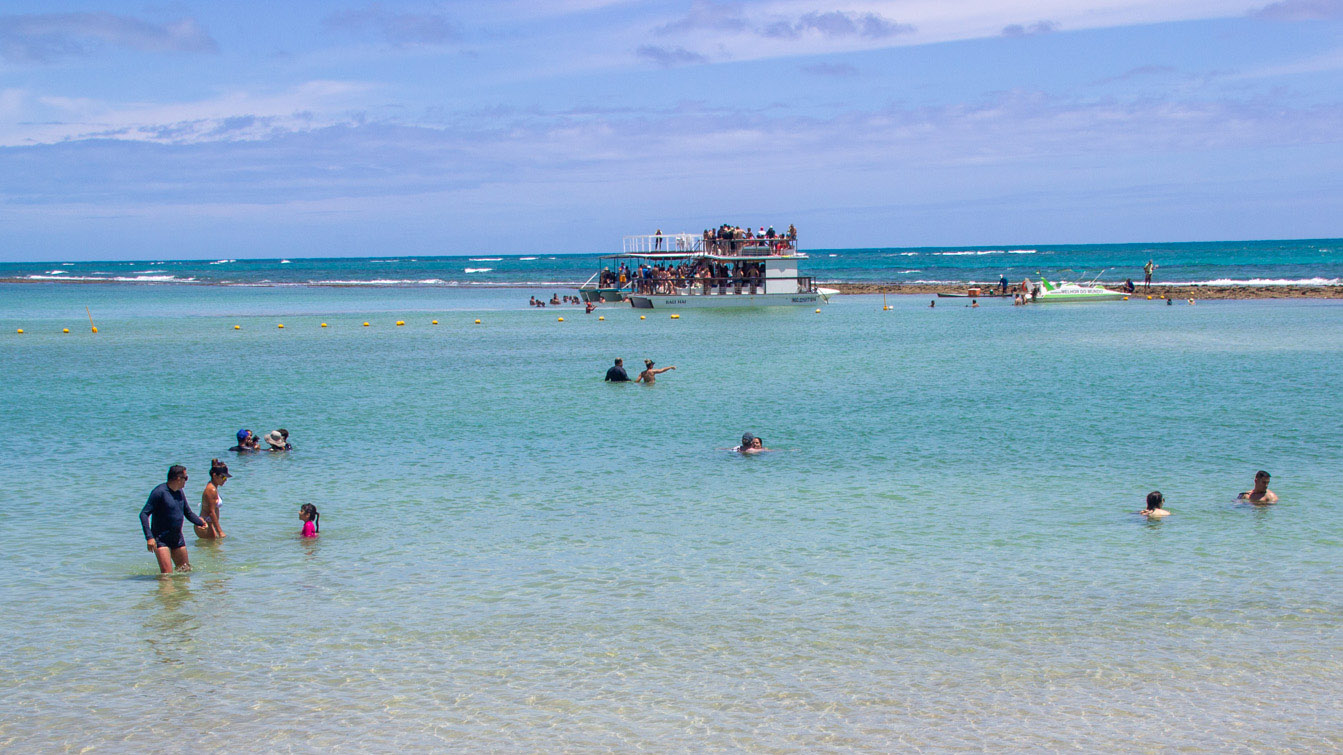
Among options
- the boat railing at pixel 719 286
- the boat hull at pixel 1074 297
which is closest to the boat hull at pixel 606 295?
the boat railing at pixel 719 286

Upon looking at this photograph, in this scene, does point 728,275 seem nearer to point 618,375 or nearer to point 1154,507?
point 618,375

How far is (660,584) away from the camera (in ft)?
40.4

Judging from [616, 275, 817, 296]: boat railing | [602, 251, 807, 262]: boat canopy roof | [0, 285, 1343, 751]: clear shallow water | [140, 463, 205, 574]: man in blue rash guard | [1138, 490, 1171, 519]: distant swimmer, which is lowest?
[0, 285, 1343, 751]: clear shallow water

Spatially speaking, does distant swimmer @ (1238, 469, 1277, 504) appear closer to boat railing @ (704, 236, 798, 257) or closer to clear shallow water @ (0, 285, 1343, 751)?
clear shallow water @ (0, 285, 1343, 751)

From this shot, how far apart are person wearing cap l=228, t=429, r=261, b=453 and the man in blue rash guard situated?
7.43 m

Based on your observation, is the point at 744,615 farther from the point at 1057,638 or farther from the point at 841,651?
the point at 1057,638

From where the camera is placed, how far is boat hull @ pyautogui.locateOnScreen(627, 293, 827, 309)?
61531 mm

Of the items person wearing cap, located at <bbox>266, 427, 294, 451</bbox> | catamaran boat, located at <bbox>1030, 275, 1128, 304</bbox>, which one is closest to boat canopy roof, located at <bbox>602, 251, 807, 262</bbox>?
catamaran boat, located at <bbox>1030, 275, 1128, 304</bbox>

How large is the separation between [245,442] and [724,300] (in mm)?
43346

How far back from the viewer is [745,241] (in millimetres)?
63000

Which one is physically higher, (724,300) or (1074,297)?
(724,300)

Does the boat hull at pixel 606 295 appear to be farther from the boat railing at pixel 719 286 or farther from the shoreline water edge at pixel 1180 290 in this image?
the shoreline water edge at pixel 1180 290

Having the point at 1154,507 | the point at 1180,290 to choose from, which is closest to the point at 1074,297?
the point at 1180,290

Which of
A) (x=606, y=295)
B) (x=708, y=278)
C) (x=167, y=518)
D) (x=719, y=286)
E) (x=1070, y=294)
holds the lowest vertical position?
(x=167, y=518)
